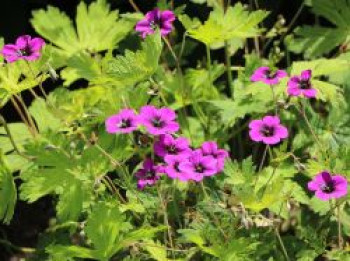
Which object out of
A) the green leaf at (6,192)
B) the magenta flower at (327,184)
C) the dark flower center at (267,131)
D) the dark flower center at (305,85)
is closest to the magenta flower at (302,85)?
the dark flower center at (305,85)

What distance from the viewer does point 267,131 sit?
1.74 m

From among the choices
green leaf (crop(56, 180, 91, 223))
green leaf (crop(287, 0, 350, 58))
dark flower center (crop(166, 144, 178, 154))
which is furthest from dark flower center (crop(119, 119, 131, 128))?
green leaf (crop(287, 0, 350, 58))

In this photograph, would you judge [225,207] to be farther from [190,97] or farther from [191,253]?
[190,97]

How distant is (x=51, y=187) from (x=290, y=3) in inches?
57.7

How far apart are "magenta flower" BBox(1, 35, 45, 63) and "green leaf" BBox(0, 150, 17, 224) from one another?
286 mm

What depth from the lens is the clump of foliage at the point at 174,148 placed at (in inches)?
66.7

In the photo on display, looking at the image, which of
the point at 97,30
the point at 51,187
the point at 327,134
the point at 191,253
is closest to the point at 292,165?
the point at 327,134

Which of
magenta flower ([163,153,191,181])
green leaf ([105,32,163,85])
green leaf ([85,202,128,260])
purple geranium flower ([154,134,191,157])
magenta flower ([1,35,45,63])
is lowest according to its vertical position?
green leaf ([85,202,128,260])

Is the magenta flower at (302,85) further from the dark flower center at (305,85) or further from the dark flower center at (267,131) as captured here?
the dark flower center at (267,131)

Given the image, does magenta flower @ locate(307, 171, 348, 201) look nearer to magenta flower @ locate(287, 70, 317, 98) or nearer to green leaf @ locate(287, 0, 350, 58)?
magenta flower @ locate(287, 70, 317, 98)

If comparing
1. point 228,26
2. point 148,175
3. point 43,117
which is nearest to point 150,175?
point 148,175

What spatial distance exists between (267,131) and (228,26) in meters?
0.43

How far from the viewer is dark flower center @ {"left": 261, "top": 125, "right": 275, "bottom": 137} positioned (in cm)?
174

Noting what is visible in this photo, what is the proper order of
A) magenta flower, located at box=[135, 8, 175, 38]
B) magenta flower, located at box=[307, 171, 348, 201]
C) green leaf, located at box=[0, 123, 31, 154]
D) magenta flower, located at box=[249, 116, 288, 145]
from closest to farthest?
magenta flower, located at box=[307, 171, 348, 201]
magenta flower, located at box=[249, 116, 288, 145]
magenta flower, located at box=[135, 8, 175, 38]
green leaf, located at box=[0, 123, 31, 154]
